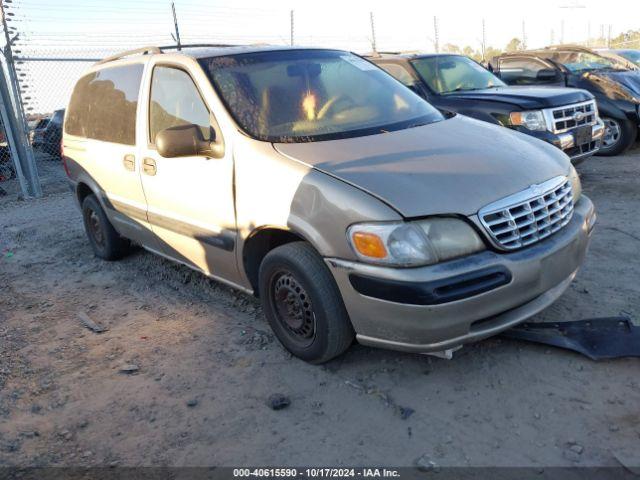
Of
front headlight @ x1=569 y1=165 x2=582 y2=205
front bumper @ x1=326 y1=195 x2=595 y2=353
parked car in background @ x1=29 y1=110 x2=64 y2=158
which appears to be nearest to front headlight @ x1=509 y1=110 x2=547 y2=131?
front headlight @ x1=569 y1=165 x2=582 y2=205

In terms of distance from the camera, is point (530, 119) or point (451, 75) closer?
point (530, 119)

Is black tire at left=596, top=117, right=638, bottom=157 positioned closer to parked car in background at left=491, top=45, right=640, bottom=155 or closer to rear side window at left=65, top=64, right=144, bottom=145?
parked car in background at left=491, top=45, right=640, bottom=155

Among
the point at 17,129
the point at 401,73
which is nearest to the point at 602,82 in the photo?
the point at 401,73

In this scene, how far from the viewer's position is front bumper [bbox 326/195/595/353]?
2.71m

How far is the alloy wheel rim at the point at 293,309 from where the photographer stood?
3182 mm

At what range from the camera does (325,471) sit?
99.5 inches

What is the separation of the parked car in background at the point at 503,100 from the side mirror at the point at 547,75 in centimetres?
153

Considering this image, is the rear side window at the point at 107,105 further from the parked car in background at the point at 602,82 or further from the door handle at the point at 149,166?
the parked car in background at the point at 602,82

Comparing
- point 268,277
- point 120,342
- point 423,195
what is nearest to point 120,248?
point 120,342

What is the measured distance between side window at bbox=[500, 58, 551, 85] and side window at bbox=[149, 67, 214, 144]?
689cm

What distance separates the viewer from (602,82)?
881 centimetres

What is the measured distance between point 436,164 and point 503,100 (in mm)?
3976

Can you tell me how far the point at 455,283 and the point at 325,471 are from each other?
1024mm

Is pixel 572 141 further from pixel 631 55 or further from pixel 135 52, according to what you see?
pixel 631 55
